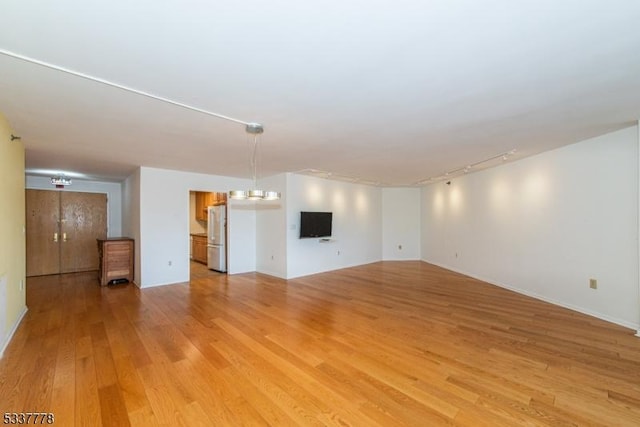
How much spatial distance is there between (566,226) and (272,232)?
588cm

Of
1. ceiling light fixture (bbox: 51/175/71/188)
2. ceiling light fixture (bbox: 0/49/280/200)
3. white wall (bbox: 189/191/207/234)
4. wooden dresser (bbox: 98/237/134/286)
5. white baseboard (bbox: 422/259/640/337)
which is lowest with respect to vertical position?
white baseboard (bbox: 422/259/640/337)

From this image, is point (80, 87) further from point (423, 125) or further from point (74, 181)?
point (74, 181)

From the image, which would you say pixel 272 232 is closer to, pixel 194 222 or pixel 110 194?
pixel 194 222

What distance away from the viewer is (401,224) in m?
9.38

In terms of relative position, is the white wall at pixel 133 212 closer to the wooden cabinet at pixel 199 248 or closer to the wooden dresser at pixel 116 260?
the wooden dresser at pixel 116 260

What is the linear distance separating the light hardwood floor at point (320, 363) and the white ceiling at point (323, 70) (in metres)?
2.59

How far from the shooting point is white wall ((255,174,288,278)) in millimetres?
6668

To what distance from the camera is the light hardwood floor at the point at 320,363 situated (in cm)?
206

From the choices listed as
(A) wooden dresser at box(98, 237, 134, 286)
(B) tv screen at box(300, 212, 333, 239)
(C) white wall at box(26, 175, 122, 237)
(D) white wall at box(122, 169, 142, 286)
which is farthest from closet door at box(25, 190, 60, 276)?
(B) tv screen at box(300, 212, 333, 239)

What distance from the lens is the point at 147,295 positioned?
5.18 m

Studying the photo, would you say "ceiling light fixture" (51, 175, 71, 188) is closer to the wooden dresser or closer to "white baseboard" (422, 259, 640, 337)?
the wooden dresser

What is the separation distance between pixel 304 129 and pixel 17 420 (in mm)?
3580

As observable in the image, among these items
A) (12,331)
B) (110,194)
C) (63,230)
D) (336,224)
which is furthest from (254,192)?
(63,230)

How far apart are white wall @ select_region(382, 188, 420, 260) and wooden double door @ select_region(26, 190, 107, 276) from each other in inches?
346
